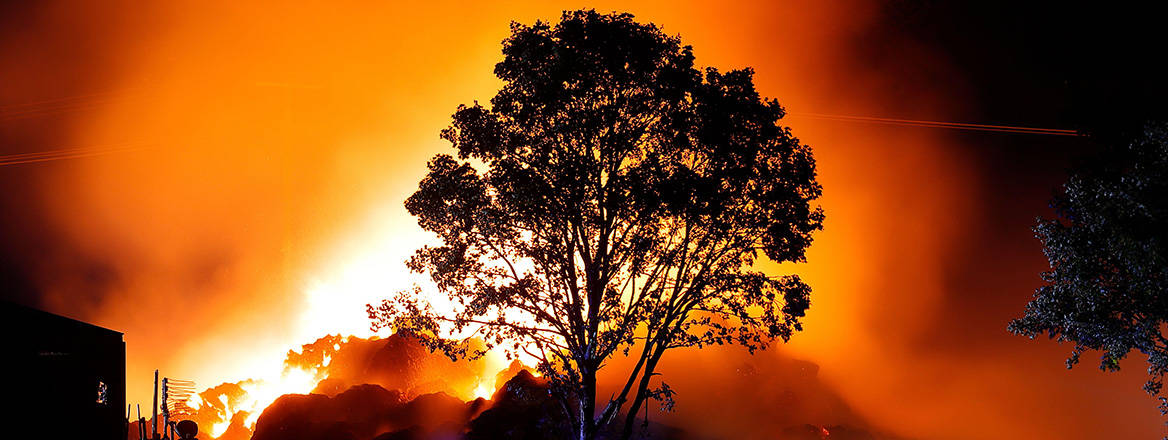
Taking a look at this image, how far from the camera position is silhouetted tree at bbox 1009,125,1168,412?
21.1 meters

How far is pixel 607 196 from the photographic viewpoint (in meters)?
23.9

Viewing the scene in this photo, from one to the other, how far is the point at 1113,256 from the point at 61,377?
1883 inches

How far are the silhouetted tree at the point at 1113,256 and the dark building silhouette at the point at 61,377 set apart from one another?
4451 centimetres

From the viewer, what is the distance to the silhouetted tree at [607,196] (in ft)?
77.9

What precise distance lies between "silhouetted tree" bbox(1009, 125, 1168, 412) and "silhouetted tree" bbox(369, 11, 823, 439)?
8.56 m

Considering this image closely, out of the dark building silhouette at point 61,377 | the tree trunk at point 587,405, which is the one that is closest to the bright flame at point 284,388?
the dark building silhouette at point 61,377

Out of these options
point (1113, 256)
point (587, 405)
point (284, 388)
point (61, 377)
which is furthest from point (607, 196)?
point (284, 388)

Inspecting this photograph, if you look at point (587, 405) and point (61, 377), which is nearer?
point (587, 405)

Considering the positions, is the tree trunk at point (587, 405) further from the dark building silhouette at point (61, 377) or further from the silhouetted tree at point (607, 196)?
the dark building silhouette at point (61, 377)

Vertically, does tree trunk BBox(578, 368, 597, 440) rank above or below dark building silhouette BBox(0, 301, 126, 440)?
below

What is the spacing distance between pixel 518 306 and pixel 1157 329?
21671mm

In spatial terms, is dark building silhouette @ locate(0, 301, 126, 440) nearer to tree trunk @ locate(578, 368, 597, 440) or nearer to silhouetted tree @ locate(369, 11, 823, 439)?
silhouetted tree @ locate(369, 11, 823, 439)

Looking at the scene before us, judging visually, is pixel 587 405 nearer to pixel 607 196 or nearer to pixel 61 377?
pixel 607 196

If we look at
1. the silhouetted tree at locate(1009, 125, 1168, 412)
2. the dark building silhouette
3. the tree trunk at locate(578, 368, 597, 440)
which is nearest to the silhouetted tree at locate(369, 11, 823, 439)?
the tree trunk at locate(578, 368, 597, 440)
